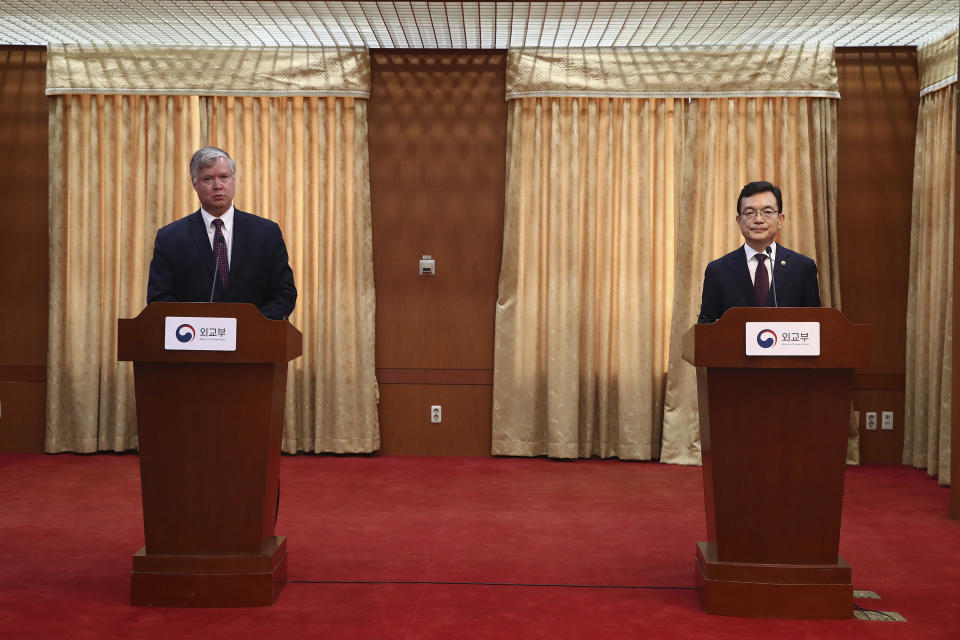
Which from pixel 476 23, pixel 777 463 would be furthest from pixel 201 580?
pixel 476 23

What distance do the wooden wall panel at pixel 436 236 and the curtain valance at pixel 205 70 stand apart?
314 mm

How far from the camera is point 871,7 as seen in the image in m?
5.79

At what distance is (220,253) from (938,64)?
17.4 ft

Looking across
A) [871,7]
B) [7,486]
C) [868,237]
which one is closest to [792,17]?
[871,7]

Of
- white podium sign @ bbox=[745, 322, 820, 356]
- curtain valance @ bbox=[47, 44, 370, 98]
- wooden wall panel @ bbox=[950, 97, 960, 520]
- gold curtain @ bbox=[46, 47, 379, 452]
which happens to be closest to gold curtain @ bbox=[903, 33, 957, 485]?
wooden wall panel @ bbox=[950, 97, 960, 520]

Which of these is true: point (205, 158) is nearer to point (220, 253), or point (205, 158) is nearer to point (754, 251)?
point (220, 253)

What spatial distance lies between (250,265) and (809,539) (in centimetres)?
233

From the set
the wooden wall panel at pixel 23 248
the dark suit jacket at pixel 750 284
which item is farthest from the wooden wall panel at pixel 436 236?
the dark suit jacket at pixel 750 284

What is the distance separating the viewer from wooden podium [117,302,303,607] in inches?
127

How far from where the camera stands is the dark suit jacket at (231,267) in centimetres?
348

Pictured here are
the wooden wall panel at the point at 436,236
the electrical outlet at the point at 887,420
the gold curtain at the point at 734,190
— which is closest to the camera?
the gold curtain at the point at 734,190

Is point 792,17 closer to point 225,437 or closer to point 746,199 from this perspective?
point 746,199

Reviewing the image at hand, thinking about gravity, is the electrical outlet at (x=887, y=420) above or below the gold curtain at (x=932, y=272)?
below

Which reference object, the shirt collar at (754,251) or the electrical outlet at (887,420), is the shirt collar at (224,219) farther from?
the electrical outlet at (887,420)
